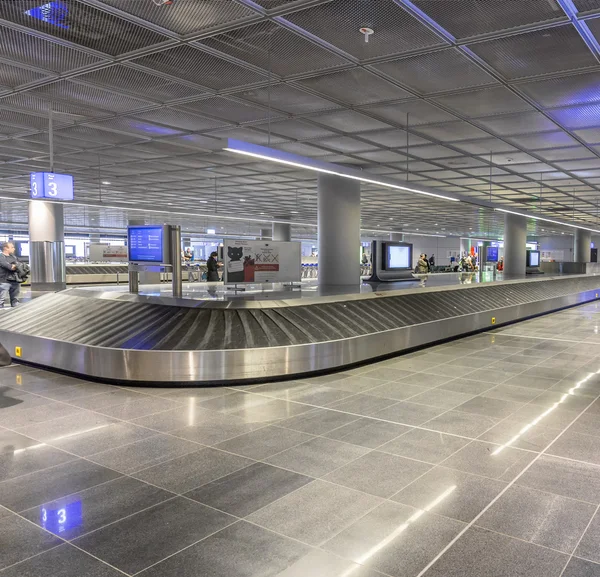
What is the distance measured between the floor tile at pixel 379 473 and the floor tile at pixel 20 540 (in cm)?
198

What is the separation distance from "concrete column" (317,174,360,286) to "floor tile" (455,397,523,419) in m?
9.14

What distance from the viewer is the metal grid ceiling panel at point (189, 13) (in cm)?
539

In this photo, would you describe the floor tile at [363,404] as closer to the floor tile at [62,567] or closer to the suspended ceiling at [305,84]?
the floor tile at [62,567]

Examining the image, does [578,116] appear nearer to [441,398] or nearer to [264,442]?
[441,398]

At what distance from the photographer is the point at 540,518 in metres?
3.35

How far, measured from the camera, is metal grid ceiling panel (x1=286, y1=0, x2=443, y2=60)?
550 cm

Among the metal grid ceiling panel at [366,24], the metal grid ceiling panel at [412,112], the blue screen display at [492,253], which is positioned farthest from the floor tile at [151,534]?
the blue screen display at [492,253]

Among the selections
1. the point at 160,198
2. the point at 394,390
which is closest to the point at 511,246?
Answer: the point at 160,198

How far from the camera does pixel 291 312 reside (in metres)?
8.63

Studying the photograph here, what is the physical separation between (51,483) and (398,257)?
1429 cm

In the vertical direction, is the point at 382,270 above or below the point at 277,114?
below

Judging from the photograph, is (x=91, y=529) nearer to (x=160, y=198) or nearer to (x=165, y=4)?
(x=165, y=4)

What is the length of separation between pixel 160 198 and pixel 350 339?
18502 millimetres

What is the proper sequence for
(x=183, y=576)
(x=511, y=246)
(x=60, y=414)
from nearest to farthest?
(x=183, y=576), (x=60, y=414), (x=511, y=246)
